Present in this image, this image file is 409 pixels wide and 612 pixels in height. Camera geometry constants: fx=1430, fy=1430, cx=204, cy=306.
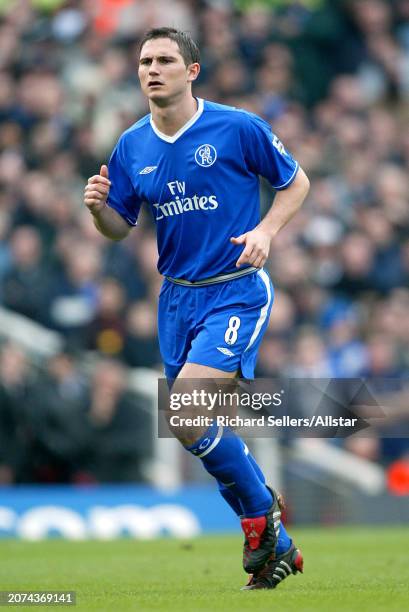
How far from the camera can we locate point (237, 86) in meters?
17.4

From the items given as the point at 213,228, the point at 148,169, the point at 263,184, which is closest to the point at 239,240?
the point at 213,228

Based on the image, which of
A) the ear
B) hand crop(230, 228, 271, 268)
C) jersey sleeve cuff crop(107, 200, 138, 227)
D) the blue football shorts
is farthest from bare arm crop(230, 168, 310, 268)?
jersey sleeve cuff crop(107, 200, 138, 227)

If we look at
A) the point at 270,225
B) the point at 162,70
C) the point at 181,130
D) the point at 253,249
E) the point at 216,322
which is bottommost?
the point at 216,322

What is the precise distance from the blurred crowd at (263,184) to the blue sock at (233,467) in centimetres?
679

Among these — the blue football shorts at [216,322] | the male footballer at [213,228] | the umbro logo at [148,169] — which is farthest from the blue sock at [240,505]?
the umbro logo at [148,169]

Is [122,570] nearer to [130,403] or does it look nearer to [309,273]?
[130,403]

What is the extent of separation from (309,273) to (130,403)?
9.65 feet

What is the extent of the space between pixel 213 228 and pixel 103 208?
666 millimetres

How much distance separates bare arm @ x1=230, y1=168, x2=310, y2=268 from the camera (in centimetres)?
692

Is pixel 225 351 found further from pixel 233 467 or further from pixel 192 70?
pixel 192 70

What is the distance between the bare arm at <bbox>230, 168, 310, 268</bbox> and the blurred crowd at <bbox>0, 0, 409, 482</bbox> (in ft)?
22.2

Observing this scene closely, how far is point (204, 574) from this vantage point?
8477 millimetres

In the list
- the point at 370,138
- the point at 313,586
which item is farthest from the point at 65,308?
the point at 313,586

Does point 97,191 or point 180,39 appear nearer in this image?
point 180,39
